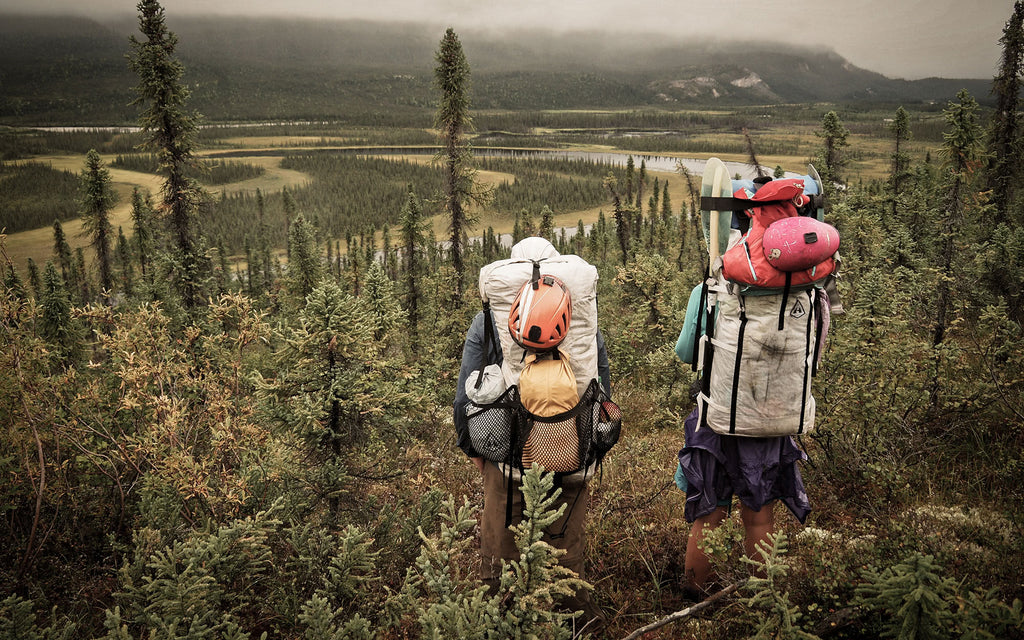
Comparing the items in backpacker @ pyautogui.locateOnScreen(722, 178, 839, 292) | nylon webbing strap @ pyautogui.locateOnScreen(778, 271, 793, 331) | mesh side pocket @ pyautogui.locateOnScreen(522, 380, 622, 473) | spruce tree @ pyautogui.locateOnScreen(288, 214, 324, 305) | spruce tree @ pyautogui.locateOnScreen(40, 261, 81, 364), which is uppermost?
backpacker @ pyautogui.locateOnScreen(722, 178, 839, 292)

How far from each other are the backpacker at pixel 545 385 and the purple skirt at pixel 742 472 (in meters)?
0.71

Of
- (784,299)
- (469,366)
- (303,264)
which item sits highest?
(784,299)

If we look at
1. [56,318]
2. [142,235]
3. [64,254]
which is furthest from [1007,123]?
[64,254]

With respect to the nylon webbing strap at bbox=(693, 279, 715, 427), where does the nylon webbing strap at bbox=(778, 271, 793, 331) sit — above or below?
above

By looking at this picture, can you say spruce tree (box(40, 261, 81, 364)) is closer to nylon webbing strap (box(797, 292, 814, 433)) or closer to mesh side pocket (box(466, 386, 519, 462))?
mesh side pocket (box(466, 386, 519, 462))

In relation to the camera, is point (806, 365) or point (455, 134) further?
point (455, 134)

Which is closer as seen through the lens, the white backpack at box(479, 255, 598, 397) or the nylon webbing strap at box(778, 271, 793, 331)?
the nylon webbing strap at box(778, 271, 793, 331)

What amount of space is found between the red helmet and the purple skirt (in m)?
1.40

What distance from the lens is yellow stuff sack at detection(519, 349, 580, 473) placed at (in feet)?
10.1

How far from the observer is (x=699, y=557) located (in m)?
3.67

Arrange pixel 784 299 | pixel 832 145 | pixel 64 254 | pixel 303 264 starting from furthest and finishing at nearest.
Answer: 1. pixel 64 254
2. pixel 303 264
3. pixel 832 145
4. pixel 784 299

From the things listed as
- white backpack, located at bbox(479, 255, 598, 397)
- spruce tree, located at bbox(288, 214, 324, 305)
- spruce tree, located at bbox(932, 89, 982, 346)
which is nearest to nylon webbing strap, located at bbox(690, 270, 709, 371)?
white backpack, located at bbox(479, 255, 598, 397)

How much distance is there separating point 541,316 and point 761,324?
1.39m

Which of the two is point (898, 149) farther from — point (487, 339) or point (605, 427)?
point (487, 339)
